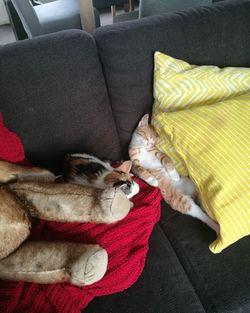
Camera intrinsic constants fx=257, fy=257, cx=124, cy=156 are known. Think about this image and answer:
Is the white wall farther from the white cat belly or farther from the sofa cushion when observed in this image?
the sofa cushion

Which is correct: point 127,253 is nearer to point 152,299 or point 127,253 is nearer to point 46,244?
point 152,299

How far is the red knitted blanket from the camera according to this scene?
63 cm

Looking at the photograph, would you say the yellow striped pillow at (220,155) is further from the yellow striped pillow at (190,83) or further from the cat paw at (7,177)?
the cat paw at (7,177)

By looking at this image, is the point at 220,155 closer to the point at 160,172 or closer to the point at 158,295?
the point at 160,172

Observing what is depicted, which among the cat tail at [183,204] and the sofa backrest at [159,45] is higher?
the sofa backrest at [159,45]

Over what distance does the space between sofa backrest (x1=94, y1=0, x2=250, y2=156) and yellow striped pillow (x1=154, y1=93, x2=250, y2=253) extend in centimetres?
18

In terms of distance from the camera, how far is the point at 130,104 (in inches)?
41.1

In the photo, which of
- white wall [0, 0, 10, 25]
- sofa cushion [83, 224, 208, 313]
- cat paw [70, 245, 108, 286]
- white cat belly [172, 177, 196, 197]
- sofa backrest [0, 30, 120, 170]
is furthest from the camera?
Result: white wall [0, 0, 10, 25]

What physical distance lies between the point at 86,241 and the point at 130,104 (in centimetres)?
57

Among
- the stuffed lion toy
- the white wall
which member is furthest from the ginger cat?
the white wall

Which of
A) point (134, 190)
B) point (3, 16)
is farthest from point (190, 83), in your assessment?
point (3, 16)

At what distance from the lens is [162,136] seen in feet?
3.29

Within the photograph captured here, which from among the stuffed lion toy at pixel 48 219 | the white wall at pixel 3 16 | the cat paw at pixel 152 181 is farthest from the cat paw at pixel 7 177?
the white wall at pixel 3 16

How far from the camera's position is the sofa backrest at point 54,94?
0.87 m
